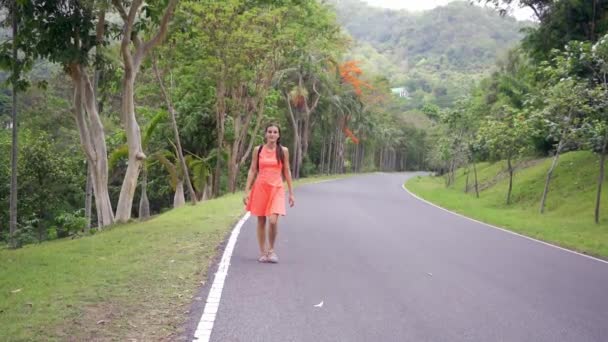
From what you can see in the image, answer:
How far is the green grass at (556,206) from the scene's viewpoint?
14.9m

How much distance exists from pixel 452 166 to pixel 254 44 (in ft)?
86.3

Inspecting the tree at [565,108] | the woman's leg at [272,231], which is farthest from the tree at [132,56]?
the tree at [565,108]

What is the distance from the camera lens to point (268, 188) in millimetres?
8469

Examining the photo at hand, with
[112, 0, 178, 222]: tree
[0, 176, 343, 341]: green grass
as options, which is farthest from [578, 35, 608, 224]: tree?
[0, 176, 343, 341]: green grass

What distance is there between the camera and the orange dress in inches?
332

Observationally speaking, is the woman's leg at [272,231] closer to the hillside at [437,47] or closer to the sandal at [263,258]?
the sandal at [263,258]

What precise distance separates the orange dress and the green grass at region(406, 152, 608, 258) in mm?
7081

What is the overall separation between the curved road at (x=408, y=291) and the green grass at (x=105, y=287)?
51 cm

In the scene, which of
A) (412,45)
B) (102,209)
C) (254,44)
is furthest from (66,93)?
(412,45)

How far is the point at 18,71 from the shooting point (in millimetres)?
12602

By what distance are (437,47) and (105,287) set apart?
12183 centimetres

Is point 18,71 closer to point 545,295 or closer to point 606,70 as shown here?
point 545,295

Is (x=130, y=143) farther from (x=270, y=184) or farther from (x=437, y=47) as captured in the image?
(x=437, y=47)

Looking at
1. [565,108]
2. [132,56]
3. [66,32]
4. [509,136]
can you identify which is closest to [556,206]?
[509,136]
